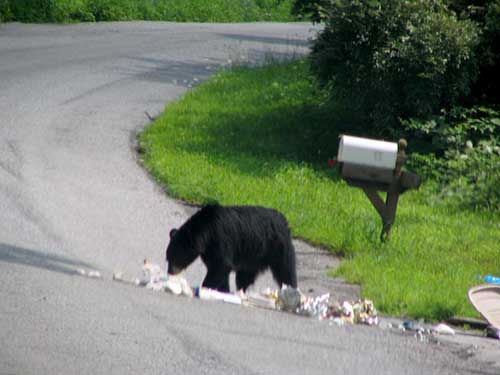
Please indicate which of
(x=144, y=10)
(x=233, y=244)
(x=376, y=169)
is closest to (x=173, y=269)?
(x=233, y=244)

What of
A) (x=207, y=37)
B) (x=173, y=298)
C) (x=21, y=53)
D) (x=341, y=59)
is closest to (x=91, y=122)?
(x=341, y=59)

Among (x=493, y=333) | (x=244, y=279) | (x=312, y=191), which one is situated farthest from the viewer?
(x=312, y=191)

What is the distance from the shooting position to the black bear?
8711mm

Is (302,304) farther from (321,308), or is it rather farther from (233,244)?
(233,244)

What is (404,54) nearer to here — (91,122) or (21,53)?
(91,122)

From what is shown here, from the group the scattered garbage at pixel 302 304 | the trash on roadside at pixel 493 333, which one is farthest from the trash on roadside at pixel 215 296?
the trash on roadside at pixel 493 333

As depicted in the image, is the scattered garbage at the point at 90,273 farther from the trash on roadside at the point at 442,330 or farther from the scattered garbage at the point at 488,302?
the scattered garbage at the point at 488,302

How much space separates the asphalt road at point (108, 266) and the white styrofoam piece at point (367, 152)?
1.25m

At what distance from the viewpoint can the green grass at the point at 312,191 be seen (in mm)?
10133

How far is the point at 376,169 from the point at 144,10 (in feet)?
74.0

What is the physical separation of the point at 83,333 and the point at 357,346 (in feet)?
6.47

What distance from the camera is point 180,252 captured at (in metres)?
8.82

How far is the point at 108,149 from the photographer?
14656 mm

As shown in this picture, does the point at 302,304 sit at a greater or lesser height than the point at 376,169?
lesser
